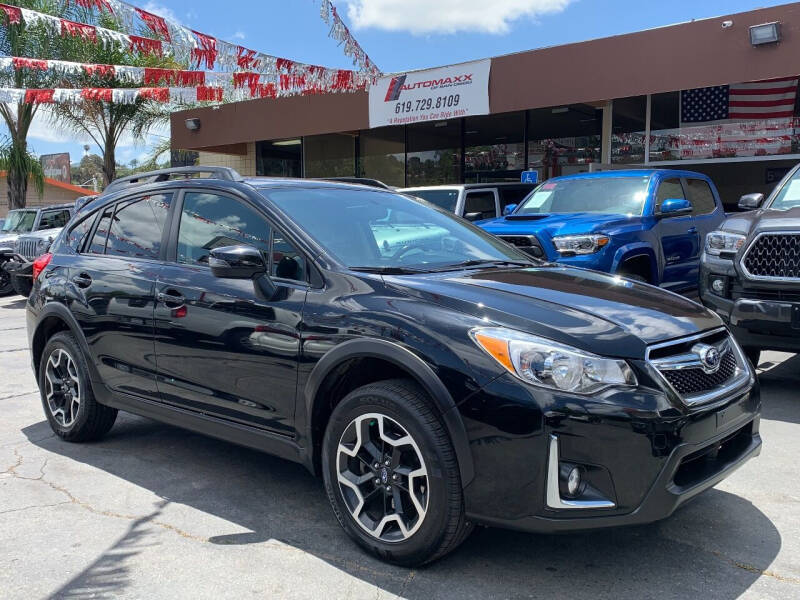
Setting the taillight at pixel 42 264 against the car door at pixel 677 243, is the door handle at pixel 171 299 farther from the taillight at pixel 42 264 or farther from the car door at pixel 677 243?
the car door at pixel 677 243

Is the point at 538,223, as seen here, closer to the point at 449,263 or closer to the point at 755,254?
the point at 755,254

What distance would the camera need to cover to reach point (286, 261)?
12.1 feet

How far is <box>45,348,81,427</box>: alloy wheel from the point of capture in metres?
4.89

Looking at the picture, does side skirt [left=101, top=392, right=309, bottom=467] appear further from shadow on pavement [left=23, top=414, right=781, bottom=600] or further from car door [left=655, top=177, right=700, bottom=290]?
car door [left=655, top=177, right=700, bottom=290]

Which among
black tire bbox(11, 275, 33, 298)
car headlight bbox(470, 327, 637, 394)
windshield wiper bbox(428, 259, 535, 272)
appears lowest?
black tire bbox(11, 275, 33, 298)

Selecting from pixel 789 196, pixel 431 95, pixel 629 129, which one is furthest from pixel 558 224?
pixel 431 95

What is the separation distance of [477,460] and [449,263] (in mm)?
1310

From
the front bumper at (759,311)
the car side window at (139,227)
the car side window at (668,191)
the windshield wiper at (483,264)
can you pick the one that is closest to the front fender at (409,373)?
the windshield wiper at (483,264)

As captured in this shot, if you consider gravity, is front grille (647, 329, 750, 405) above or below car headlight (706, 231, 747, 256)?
below

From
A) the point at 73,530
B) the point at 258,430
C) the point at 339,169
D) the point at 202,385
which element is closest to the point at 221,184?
the point at 202,385

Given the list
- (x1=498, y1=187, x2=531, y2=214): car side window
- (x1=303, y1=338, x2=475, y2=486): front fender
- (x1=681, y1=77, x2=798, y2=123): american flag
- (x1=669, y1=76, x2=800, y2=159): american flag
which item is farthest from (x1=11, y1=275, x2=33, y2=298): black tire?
(x1=681, y1=77, x2=798, y2=123): american flag

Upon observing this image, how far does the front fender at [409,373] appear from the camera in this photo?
2836mm

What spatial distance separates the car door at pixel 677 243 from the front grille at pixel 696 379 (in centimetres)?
480

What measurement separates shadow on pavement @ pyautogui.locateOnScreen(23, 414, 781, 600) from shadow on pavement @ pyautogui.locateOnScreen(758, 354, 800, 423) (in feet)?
5.98
